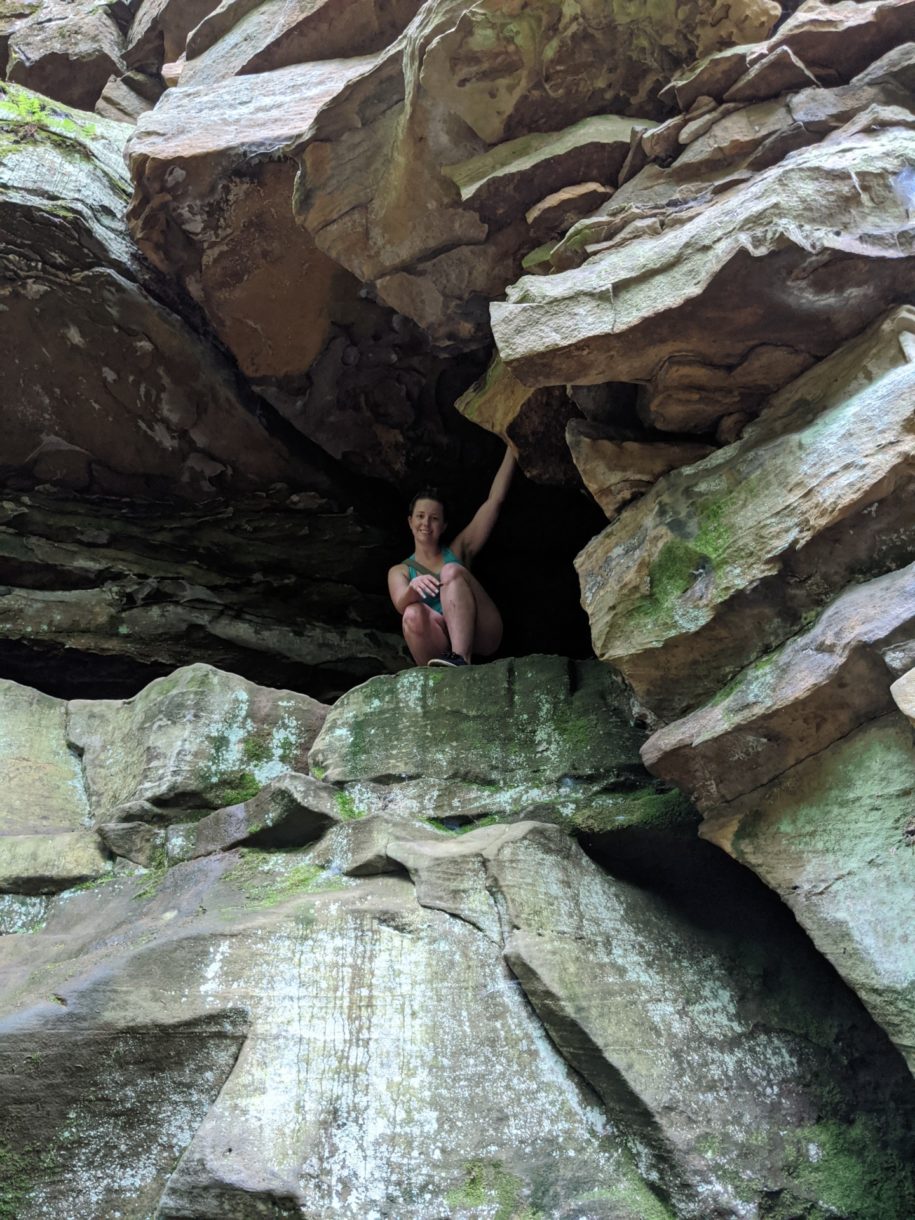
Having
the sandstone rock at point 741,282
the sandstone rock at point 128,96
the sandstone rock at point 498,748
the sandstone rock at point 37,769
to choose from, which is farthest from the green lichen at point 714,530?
the sandstone rock at point 128,96

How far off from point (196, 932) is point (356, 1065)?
66cm

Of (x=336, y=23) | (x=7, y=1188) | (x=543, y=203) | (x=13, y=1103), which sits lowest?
(x=7, y=1188)

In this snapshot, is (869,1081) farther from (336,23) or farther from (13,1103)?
(336,23)

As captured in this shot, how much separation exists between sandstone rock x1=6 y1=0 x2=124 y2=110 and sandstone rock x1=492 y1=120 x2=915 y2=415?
5715mm

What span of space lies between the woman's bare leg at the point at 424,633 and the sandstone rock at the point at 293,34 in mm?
3058

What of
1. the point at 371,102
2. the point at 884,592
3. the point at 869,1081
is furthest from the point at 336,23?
the point at 869,1081

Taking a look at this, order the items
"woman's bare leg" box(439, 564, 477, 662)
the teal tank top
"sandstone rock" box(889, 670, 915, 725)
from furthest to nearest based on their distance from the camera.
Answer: the teal tank top < "woman's bare leg" box(439, 564, 477, 662) < "sandstone rock" box(889, 670, 915, 725)

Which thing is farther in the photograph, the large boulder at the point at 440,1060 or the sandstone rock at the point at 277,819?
the sandstone rock at the point at 277,819

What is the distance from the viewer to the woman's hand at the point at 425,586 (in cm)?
492

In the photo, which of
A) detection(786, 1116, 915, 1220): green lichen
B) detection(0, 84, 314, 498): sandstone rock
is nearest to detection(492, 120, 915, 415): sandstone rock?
detection(786, 1116, 915, 1220): green lichen

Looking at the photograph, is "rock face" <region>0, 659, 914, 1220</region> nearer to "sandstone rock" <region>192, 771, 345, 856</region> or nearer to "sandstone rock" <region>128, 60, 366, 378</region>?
"sandstone rock" <region>192, 771, 345, 856</region>

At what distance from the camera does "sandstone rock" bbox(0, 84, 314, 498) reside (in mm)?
5156

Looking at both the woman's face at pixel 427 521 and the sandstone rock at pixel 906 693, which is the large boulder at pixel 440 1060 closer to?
the sandstone rock at pixel 906 693

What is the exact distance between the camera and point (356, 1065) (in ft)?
9.06
